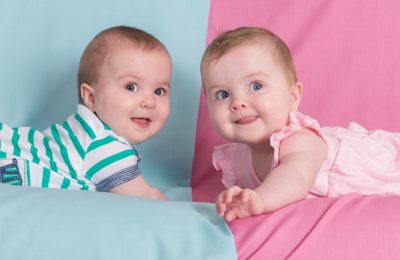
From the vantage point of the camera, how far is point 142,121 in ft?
4.62

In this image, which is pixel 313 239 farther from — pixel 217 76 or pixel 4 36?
pixel 4 36

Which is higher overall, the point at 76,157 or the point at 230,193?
the point at 230,193

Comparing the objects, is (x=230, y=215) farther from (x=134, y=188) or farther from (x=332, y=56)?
(x=332, y=56)

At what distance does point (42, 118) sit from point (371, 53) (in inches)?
33.0

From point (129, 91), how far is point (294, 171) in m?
0.44

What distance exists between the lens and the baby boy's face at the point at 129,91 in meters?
1.37

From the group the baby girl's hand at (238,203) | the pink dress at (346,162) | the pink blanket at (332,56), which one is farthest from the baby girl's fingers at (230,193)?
the pink blanket at (332,56)

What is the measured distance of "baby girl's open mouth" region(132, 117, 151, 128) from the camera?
140cm

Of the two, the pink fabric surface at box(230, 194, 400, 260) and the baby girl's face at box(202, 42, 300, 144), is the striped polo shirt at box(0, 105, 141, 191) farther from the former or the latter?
the pink fabric surface at box(230, 194, 400, 260)

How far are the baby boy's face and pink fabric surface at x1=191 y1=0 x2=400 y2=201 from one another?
0.27 meters

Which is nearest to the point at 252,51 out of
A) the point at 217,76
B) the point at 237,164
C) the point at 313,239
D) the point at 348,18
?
the point at 217,76

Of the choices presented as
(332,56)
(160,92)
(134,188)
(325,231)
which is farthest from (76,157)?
(332,56)

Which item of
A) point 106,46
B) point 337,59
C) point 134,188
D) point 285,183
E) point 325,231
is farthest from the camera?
point 337,59

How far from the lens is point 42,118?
5.38 ft
